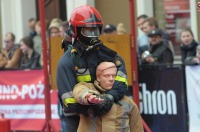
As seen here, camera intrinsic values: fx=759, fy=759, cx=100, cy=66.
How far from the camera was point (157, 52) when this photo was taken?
1097 centimetres

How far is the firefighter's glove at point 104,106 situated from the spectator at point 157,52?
468 cm

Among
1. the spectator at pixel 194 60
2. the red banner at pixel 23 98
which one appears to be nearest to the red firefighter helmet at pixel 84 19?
the spectator at pixel 194 60

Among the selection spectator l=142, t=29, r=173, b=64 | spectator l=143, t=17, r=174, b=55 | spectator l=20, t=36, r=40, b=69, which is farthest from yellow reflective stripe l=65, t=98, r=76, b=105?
spectator l=20, t=36, r=40, b=69

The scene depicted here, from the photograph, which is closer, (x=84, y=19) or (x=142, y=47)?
(x=84, y=19)

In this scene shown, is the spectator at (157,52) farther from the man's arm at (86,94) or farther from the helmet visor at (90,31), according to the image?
the man's arm at (86,94)

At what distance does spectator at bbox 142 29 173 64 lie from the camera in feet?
35.4

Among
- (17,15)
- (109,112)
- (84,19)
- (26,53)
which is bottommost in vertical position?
(109,112)

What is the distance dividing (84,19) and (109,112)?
84cm

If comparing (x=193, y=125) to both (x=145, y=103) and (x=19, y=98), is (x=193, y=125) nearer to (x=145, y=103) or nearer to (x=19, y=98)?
(x=145, y=103)

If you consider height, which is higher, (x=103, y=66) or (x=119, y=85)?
(x=103, y=66)

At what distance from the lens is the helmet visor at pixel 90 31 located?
20.9ft

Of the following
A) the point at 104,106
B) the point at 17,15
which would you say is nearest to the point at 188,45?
the point at 104,106

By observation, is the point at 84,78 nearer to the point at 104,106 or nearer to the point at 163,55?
the point at 104,106

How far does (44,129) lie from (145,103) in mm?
1469
